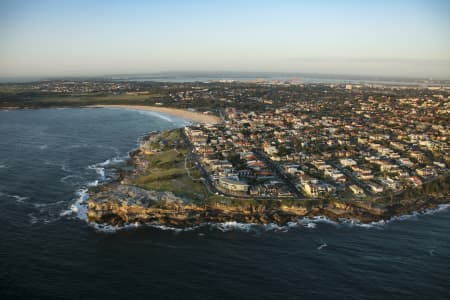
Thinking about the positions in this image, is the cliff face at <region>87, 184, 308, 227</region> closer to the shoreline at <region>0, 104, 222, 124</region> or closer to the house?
the house

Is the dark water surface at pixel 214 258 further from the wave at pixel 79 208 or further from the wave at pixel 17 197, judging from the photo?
the wave at pixel 79 208

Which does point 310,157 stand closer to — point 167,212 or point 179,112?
point 167,212

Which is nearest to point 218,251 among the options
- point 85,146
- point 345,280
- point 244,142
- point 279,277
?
point 279,277

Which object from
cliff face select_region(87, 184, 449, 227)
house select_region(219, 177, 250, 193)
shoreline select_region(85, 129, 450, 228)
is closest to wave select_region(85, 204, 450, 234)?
shoreline select_region(85, 129, 450, 228)

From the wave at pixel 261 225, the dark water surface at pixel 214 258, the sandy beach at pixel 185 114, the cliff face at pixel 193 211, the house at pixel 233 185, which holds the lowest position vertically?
the dark water surface at pixel 214 258

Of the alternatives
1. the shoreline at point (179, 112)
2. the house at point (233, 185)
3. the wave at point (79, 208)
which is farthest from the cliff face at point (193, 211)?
the shoreline at point (179, 112)

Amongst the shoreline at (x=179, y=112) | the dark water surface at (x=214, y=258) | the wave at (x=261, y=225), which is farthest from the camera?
the shoreline at (x=179, y=112)

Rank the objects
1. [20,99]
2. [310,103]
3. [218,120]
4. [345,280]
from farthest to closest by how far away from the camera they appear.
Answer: [20,99], [310,103], [218,120], [345,280]

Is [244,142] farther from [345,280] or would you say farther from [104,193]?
[345,280]
